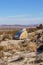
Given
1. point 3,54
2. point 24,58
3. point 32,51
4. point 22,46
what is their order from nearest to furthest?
point 24,58 < point 3,54 < point 32,51 < point 22,46

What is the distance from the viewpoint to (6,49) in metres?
17.8

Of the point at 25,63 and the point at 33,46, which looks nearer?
the point at 25,63

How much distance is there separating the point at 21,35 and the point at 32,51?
7669mm

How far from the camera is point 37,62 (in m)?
13.5

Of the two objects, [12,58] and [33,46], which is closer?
[12,58]

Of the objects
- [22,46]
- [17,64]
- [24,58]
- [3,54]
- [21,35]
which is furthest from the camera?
[21,35]

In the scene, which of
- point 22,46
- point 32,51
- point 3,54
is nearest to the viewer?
point 3,54

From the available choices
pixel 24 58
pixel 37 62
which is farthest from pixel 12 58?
pixel 37 62

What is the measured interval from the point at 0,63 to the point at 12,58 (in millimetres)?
1600

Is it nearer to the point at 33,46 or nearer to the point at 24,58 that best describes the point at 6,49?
the point at 33,46

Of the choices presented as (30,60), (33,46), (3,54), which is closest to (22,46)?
(33,46)

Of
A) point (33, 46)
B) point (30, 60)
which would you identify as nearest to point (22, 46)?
point (33, 46)

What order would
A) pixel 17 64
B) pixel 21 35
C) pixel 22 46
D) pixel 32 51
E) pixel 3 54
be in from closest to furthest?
pixel 17 64, pixel 3 54, pixel 32 51, pixel 22 46, pixel 21 35

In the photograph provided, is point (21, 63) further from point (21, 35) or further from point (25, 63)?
point (21, 35)
